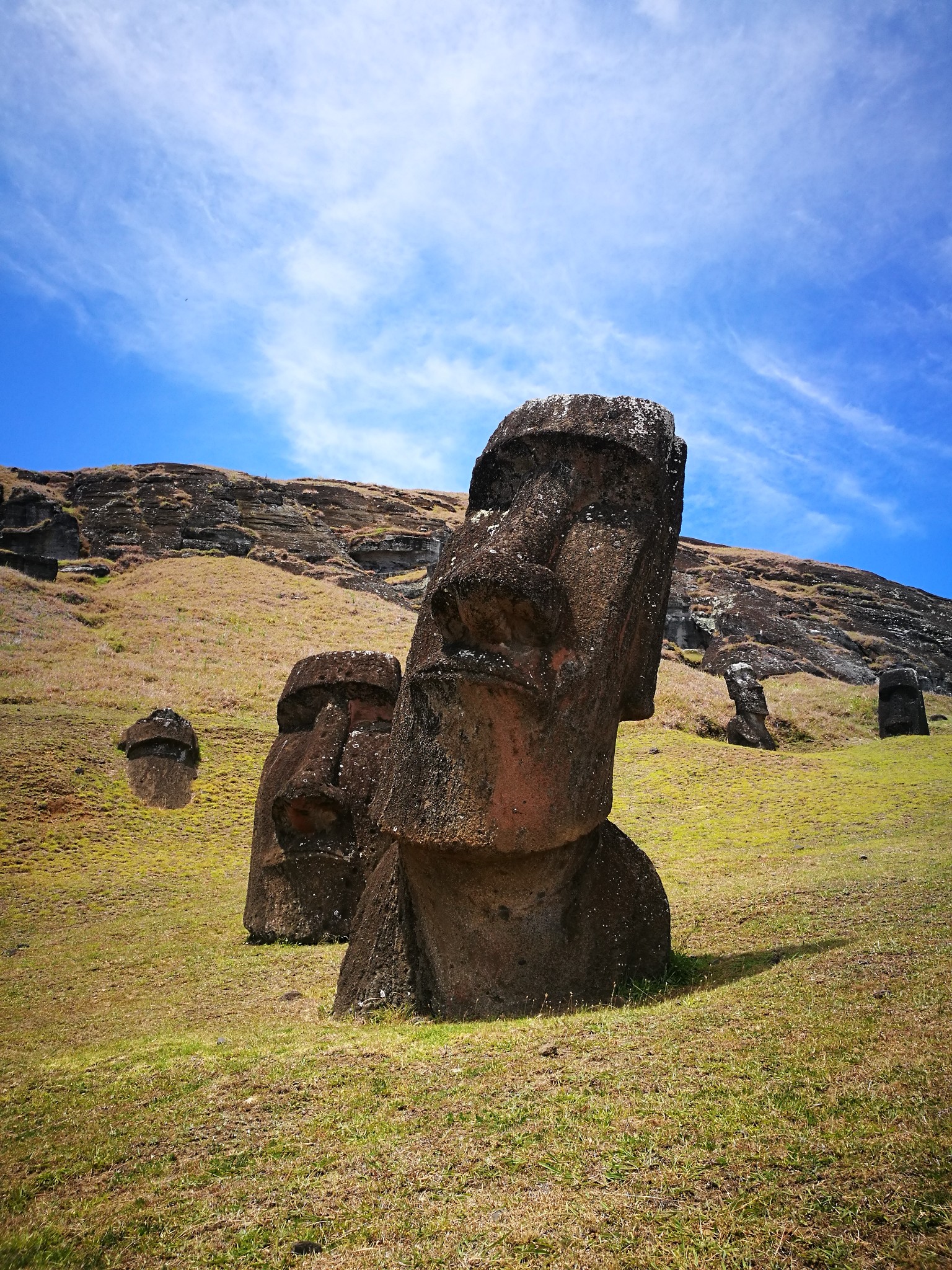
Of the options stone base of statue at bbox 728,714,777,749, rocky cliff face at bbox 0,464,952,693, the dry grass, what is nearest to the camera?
the dry grass

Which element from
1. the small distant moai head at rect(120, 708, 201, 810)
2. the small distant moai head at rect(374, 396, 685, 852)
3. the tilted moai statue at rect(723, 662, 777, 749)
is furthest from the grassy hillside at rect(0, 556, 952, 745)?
the small distant moai head at rect(374, 396, 685, 852)

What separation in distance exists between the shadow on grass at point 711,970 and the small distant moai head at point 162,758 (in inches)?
500

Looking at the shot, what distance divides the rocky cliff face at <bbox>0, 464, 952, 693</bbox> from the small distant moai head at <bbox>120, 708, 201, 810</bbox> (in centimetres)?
2643

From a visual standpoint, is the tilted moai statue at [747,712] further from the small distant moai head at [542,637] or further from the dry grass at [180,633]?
the small distant moai head at [542,637]

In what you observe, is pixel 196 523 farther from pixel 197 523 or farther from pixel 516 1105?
pixel 516 1105

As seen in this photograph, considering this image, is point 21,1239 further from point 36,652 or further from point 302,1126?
point 36,652

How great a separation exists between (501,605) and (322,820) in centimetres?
458

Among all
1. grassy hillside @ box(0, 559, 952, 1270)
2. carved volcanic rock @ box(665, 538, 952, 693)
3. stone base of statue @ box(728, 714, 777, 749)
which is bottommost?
grassy hillside @ box(0, 559, 952, 1270)

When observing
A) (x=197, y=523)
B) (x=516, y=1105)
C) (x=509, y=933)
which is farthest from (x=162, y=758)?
(x=197, y=523)

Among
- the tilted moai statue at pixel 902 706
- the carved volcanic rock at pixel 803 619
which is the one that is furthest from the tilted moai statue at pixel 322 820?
the carved volcanic rock at pixel 803 619

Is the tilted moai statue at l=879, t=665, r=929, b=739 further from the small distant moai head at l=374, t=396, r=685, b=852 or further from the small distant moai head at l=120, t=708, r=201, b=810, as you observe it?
the small distant moai head at l=374, t=396, r=685, b=852

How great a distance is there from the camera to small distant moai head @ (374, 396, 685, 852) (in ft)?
16.2

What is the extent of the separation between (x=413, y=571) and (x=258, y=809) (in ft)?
158

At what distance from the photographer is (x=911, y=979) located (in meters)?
4.05
